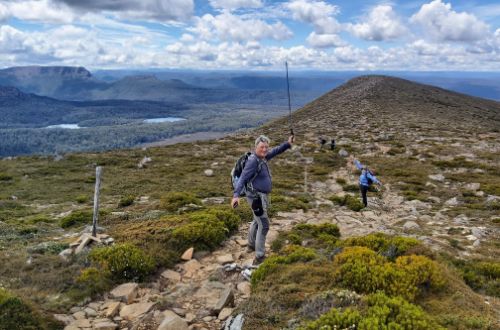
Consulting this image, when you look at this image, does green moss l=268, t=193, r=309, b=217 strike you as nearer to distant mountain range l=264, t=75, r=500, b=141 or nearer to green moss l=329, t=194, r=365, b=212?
green moss l=329, t=194, r=365, b=212

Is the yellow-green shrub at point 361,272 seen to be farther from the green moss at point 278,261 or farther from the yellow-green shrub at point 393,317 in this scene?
the green moss at point 278,261

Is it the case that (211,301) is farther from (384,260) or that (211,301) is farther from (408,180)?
(408,180)

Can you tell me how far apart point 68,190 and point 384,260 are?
21696mm

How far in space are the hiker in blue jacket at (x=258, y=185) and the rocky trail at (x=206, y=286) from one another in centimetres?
87

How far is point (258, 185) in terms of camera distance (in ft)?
32.6

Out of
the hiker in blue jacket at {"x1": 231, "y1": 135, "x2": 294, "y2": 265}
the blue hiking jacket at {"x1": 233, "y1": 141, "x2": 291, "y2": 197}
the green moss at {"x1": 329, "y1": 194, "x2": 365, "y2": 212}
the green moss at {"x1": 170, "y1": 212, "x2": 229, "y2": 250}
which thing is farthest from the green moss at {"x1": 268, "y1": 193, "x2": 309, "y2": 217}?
the blue hiking jacket at {"x1": 233, "y1": 141, "x2": 291, "y2": 197}

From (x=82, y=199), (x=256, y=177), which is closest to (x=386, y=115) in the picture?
(x=82, y=199)

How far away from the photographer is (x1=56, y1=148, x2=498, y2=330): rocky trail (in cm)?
766

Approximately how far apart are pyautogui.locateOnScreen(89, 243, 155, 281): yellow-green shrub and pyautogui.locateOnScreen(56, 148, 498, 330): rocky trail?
42 centimetres

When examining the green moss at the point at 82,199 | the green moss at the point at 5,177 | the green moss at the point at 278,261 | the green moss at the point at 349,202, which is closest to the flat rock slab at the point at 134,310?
the green moss at the point at 278,261

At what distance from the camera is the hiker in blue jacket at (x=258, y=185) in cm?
973

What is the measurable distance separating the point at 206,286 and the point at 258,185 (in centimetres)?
282

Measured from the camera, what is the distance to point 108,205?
19.1 metres

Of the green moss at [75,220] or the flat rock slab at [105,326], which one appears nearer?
the flat rock slab at [105,326]
